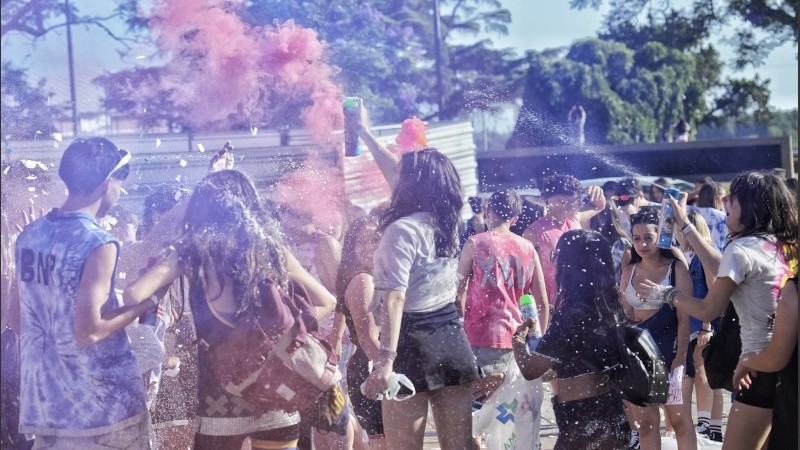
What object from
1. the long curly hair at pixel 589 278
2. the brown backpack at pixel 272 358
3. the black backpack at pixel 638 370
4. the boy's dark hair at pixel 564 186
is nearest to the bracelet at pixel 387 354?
the brown backpack at pixel 272 358

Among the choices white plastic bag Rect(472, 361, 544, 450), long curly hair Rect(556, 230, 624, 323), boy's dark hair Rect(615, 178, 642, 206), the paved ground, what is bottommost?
the paved ground

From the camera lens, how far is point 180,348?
5.48 meters

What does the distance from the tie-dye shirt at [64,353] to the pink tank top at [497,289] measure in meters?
2.11

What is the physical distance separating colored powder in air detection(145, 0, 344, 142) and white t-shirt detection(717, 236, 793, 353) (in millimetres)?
2670

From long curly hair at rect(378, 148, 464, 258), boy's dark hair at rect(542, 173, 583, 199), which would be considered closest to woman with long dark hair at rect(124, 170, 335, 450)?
long curly hair at rect(378, 148, 464, 258)

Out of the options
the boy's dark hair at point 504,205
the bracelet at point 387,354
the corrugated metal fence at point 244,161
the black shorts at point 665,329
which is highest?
the corrugated metal fence at point 244,161

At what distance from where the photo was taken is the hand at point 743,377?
3.94m

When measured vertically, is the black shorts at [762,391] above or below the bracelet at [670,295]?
below

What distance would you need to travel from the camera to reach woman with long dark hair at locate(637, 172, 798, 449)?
3.95 m

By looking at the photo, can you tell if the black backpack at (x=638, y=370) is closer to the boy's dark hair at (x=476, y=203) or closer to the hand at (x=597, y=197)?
the hand at (x=597, y=197)

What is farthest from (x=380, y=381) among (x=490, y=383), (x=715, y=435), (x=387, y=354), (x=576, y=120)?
(x=576, y=120)

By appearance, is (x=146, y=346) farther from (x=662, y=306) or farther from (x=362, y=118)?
(x=662, y=306)

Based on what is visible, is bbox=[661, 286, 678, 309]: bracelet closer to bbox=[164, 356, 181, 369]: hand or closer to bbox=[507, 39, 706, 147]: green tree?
bbox=[164, 356, 181, 369]: hand

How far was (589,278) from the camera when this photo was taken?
4367 millimetres
